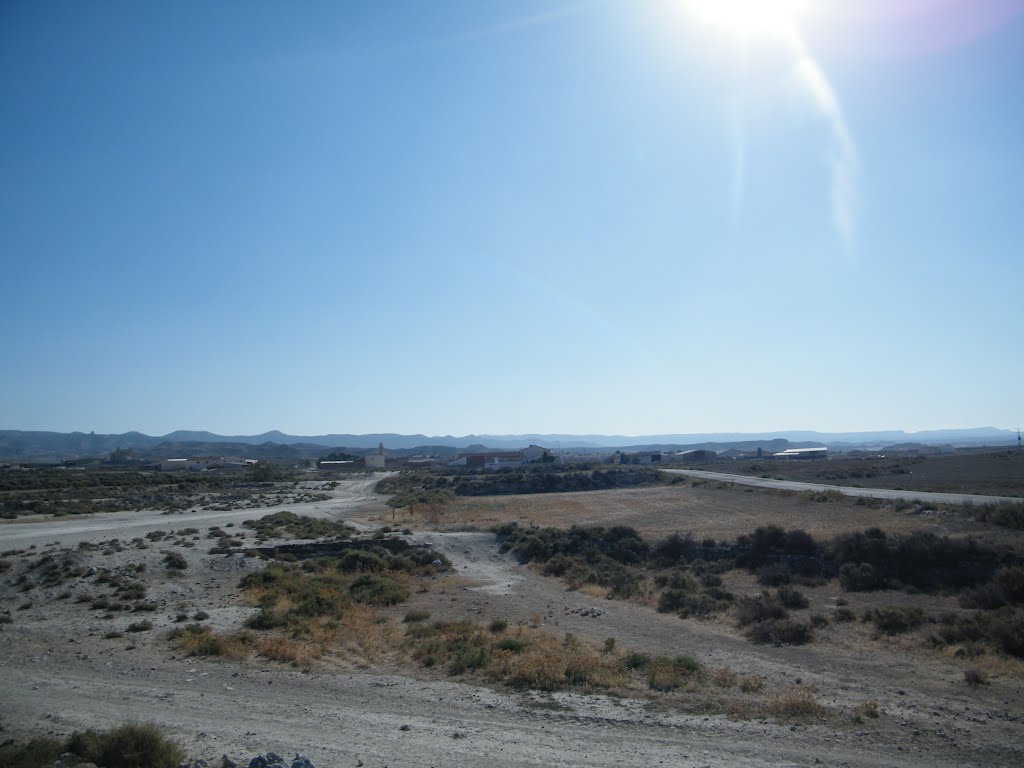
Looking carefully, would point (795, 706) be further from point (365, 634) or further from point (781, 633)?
point (365, 634)

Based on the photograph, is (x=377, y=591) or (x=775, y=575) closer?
(x=377, y=591)

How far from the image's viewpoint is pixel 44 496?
6297cm

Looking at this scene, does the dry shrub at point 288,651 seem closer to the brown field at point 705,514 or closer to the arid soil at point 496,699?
the arid soil at point 496,699

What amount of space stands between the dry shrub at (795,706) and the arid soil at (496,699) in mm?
214

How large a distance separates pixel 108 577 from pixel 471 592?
13051mm

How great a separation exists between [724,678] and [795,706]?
6.85 ft

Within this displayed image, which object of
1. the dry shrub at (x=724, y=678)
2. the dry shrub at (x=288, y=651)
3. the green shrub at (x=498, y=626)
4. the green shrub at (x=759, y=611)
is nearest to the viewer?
the dry shrub at (x=724, y=678)

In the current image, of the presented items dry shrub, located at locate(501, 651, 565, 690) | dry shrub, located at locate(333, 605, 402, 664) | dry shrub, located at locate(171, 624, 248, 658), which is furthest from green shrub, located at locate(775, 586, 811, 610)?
dry shrub, located at locate(171, 624, 248, 658)

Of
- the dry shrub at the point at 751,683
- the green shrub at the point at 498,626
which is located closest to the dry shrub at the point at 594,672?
the dry shrub at the point at 751,683

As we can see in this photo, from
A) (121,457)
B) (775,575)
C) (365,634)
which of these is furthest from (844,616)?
(121,457)

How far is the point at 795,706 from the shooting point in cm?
1097

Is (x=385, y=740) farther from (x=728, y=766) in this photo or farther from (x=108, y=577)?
(x=108, y=577)

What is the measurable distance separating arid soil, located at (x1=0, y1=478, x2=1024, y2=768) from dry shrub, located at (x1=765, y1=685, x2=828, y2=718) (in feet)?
0.70

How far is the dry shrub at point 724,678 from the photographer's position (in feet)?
41.7
